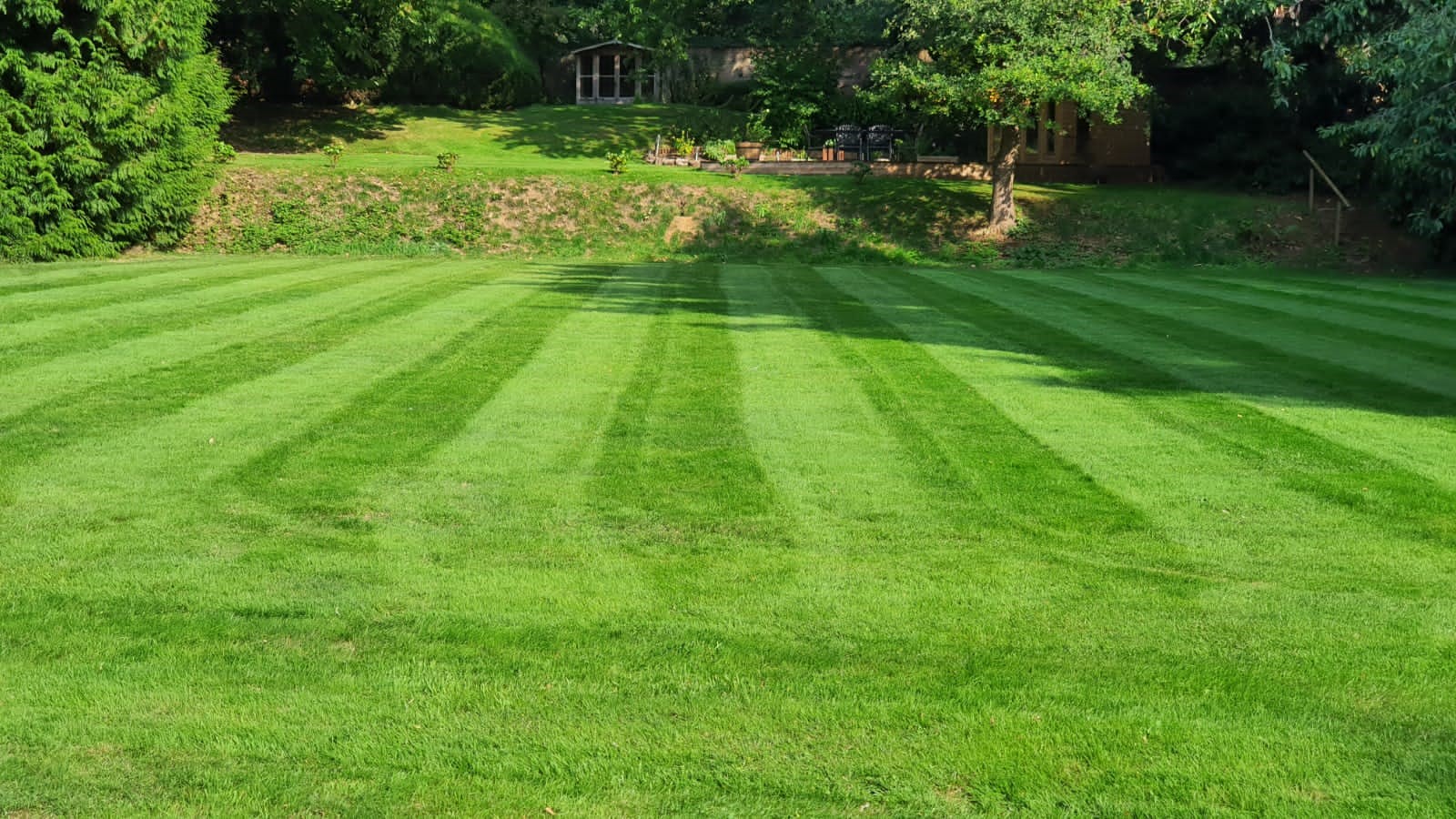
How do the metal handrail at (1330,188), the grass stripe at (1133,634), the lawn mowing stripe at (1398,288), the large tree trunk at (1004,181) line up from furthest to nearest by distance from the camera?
Answer: the large tree trunk at (1004,181) < the metal handrail at (1330,188) < the lawn mowing stripe at (1398,288) < the grass stripe at (1133,634)

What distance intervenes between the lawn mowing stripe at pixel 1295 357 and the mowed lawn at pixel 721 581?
118 mm

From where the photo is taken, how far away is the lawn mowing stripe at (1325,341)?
12992 millimetres

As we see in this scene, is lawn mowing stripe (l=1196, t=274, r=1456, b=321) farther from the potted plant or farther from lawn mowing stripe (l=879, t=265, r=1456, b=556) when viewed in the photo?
the potted plant

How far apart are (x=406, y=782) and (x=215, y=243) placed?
29.7 m

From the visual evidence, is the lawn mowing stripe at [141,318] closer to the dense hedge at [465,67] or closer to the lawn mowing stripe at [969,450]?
the lawn mowing stripe at [969,450]

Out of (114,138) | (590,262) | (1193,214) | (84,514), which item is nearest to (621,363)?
(84,514)

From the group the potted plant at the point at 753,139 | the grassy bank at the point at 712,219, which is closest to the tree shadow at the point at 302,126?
the grassy bank at the point at 712,219

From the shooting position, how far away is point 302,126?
45906 mm

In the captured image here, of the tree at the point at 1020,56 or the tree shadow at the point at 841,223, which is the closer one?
the tree at the point at 1020,56

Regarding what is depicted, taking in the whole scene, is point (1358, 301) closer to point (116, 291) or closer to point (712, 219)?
A: point (712, 219)

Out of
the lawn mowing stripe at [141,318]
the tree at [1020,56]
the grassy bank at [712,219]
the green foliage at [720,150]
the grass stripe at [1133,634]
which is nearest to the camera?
the grass stripe at [1133,634]

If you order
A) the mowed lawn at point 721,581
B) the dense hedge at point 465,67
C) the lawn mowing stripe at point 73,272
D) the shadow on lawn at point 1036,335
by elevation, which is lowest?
the mowed lawn at point 721,581

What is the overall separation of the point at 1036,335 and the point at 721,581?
10130 millimetres

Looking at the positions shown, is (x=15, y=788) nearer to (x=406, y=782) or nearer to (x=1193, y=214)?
(x=406, y=782)
